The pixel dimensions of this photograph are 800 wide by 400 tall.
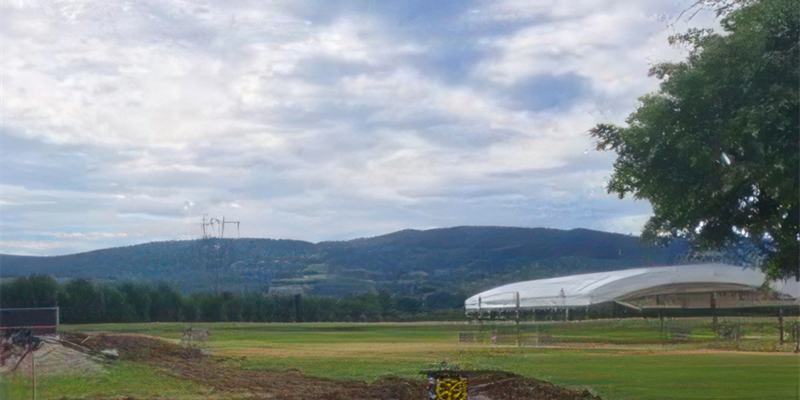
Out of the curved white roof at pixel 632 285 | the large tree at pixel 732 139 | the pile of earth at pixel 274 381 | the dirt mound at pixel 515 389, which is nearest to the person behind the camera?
the large tree at pixel 732 139

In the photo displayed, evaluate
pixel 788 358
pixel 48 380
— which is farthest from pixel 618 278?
pixel 48 380

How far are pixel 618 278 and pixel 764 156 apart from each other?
10432mm

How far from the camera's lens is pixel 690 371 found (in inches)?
835

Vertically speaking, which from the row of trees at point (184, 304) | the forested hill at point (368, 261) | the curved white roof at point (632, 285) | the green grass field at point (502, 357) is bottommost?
the green grass field at point (502, 357)

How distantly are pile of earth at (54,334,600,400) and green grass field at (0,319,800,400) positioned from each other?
908mm

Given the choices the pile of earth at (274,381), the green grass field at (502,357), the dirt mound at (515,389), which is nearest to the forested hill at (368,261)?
the green grass field at (502,357)

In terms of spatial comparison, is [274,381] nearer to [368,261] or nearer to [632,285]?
[632,285]

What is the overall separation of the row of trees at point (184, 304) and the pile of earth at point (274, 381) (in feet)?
15.6

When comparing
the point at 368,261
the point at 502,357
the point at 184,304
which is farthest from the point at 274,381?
the point at 368,261

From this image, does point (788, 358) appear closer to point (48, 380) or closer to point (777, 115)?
point (777, 115)

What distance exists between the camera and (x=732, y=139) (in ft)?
33.1

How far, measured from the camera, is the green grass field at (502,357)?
61.7ft

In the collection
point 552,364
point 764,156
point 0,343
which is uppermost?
point 764,156

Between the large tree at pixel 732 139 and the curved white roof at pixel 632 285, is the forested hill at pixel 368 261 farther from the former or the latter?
the large tree at pixel 732 139
